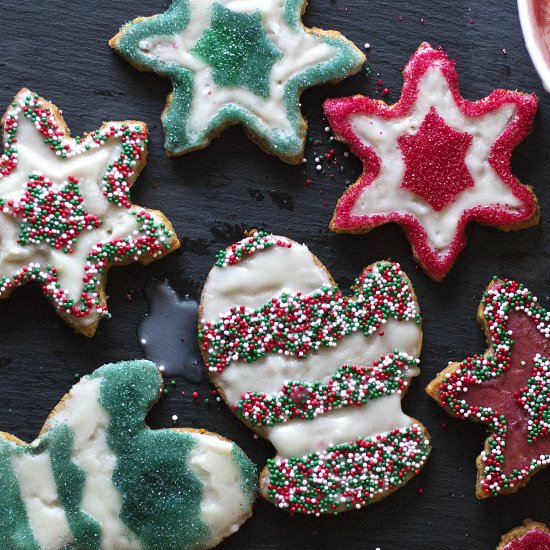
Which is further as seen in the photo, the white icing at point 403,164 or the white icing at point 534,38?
the white icing at point 403,164

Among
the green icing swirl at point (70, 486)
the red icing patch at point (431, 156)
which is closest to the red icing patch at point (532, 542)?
the red icing patch at point (431, 156)

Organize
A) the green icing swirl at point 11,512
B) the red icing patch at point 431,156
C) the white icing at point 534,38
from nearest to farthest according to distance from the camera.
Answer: the white icing at point 534,38
the green icing swirl at point 11,512
the red icing patch at point 431,156

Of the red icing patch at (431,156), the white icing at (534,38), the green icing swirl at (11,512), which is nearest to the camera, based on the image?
the white icing at (534,38)

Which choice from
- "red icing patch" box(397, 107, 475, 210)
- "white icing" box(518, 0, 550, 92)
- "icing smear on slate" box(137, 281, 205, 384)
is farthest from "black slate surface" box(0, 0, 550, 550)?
"white icing" box(518, 0, 550, 92)

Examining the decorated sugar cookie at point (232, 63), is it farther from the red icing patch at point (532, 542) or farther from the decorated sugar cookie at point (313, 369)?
the red icing patch at point (532, 542)

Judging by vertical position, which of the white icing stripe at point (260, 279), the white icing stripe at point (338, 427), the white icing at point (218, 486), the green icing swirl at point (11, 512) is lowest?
the green icing swirl at point (11, 512)

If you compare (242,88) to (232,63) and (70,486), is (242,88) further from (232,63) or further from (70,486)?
(70,486)

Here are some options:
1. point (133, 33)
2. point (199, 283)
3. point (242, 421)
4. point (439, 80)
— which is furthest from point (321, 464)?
point (133, 33)

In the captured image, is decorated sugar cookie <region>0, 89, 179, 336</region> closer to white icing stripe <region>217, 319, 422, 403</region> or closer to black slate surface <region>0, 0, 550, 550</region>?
black slate surface <region>0, 0, 550, 550</region>

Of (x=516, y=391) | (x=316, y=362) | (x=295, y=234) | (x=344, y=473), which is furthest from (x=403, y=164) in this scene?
(x=344, y=473)
